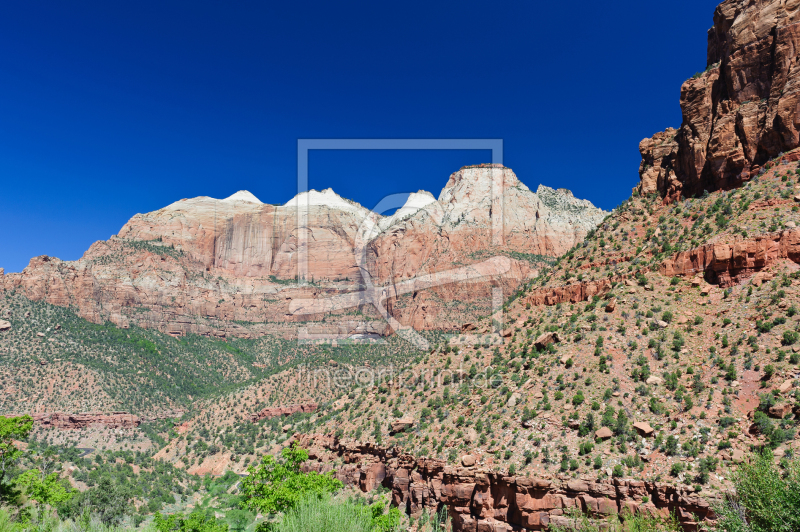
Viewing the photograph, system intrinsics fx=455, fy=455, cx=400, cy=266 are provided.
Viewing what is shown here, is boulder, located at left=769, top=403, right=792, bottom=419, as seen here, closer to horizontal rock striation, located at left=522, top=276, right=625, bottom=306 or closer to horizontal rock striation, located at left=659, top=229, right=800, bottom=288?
horizontal rock striation, located at left=659, top=229, right=800, bottom=288

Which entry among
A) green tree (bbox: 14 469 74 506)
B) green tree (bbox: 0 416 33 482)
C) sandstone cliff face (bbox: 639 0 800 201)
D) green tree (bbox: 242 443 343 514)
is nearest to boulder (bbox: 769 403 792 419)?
sandstone cliff face (bbox: 639 0 800 201)

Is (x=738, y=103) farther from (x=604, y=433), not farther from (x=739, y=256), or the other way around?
(x=604, y=433)

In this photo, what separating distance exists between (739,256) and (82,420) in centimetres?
8042

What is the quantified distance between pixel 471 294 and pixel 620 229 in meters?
71.9

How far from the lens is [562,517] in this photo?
1967 centimetres

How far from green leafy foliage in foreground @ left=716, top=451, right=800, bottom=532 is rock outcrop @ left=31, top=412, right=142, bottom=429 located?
75129mm

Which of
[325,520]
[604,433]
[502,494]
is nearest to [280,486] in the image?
[325,520]

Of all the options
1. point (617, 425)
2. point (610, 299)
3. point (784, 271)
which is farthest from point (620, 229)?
point (617, 425)

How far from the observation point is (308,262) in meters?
164

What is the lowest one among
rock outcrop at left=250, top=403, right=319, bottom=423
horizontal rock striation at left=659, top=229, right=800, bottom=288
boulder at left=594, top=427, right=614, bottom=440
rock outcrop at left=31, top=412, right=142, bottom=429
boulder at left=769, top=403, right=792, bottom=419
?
rock outcrop at left=31, top=412, right=142, bottom=429

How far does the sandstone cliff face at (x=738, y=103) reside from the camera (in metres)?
30.0

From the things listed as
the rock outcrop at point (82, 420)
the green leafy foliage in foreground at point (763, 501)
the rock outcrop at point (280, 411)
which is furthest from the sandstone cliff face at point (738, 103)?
the rock outcrop at point (82, 420)

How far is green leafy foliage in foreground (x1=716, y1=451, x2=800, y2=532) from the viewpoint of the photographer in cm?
1345

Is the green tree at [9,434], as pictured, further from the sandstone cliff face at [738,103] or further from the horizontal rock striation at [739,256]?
the sandstone cliff face at [738,103]
